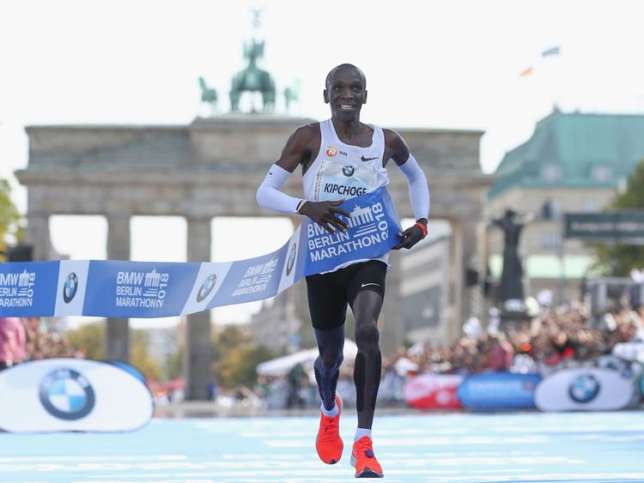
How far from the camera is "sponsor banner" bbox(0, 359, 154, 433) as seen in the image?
18.4 meters

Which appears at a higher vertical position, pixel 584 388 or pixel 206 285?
pixel 206 285

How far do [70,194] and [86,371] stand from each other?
52747mm

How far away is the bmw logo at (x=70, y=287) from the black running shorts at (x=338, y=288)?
1.56m

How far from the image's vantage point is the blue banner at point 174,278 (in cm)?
991

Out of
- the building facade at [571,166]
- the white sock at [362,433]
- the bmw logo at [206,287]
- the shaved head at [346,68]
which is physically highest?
the building facade at [571,166]

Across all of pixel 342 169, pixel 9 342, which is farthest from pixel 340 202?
pixel 9 342

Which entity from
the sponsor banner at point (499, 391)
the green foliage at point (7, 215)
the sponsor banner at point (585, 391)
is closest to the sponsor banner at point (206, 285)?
the sponsor banner at point (585, 391)

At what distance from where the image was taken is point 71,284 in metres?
10.9

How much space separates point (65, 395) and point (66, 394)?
0.05ft

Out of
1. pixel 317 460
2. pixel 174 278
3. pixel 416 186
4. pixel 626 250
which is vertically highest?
pixel 626 250

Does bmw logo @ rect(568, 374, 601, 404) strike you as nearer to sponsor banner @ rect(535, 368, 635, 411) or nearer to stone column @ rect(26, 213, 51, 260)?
sponsor banner @ rect(535, 368, 635, 411)

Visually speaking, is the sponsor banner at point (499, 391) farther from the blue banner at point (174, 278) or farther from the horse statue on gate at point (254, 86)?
the horse statue on gate at point (254, 86)

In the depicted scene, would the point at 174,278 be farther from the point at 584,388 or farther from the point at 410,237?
the point at 584,388

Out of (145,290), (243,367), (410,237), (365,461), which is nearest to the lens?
(365,461)
